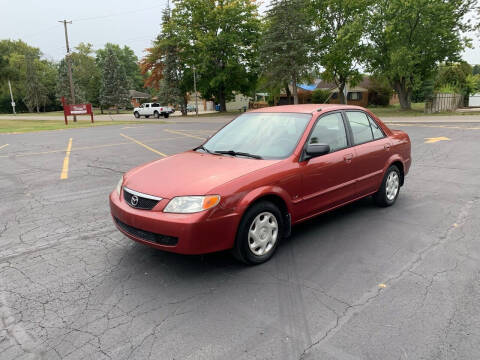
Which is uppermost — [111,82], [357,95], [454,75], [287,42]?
[287,42]

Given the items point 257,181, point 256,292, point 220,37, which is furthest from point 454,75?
point 256,292

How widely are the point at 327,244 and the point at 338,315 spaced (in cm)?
144

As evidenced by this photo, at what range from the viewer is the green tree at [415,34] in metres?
Result: 27.8

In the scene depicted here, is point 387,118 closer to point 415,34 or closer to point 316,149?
point 415,34

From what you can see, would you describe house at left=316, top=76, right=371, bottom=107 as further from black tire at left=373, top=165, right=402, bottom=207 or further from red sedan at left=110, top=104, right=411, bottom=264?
red sedan at left=110, top=104, right=411, bottom=264

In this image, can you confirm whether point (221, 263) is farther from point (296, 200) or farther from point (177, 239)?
point (296, 200)

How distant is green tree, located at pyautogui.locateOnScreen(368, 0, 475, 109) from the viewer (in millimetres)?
27750

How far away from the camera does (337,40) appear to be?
34375 millimetres

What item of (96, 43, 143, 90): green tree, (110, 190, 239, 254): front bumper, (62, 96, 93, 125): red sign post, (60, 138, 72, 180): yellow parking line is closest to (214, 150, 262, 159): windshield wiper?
(110, 190, 239, 254): front bumper

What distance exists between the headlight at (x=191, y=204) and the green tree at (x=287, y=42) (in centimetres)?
3252

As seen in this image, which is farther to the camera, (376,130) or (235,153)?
(376,130)

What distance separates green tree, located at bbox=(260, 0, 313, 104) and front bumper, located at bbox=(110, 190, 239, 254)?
32528 millimetres

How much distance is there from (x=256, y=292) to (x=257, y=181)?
1058 millimetres

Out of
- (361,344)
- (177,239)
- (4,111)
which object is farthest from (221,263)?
(4,111)
